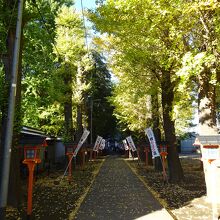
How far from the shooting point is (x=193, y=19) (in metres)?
10.9

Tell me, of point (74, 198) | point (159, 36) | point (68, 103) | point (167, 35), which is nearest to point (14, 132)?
point (74, 198)

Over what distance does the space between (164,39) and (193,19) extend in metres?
1.56

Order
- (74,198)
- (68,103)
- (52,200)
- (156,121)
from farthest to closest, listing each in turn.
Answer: (68,103) < (156,121) < (74,198) < (52,200)

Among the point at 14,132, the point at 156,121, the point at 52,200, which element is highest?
the point at 156,121

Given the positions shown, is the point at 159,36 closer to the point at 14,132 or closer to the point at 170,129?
the point at 170,129

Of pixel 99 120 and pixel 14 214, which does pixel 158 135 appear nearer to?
pixel 14 214

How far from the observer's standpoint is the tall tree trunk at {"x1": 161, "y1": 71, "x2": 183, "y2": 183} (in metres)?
15.7

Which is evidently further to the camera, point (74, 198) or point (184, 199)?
point (74, 198)

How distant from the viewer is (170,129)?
16891mm

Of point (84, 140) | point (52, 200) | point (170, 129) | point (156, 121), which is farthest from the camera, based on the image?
point (156, 121)

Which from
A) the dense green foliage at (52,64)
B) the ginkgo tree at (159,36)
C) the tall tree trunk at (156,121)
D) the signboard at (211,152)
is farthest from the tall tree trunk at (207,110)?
the tall tree trunk at (156,121)

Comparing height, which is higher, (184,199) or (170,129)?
(170,129)

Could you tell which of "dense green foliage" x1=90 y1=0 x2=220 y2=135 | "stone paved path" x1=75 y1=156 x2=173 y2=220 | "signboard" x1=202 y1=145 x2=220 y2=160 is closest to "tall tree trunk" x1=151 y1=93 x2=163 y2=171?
"dense green foliage" x1=90 y1=0 x2=220 y2=135

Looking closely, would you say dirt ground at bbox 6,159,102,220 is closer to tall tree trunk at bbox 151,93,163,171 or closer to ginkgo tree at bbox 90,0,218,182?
ginkgo tree at bbox 90,0,218,182
